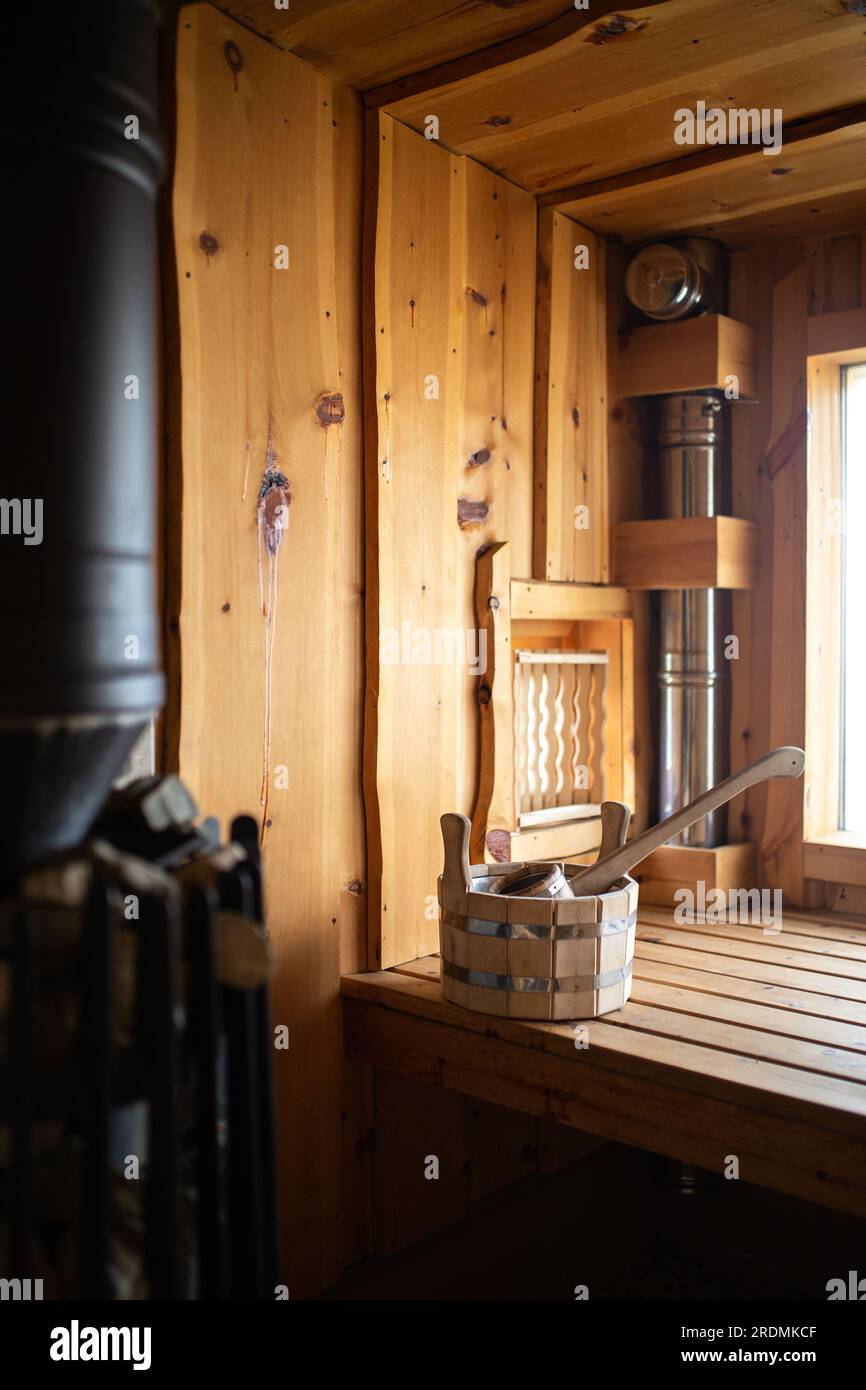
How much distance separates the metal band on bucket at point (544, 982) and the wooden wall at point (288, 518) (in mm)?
346

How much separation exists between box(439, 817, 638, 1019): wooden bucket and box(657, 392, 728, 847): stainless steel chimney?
96 cm

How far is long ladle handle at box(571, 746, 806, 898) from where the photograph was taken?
2197mm

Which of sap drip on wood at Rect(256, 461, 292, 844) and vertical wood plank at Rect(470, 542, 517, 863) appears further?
vertical wood plank at Rect(470, 542, 517, 863)

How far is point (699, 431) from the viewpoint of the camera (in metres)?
3.02

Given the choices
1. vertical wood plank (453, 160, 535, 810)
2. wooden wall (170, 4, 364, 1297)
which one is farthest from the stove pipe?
vertical wood plank (453, 160, 535, 810)

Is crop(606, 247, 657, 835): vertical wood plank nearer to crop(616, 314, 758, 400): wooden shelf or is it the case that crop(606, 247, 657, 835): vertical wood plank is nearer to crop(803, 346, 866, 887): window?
crop(616, 314, 758, 400): wooden shelf

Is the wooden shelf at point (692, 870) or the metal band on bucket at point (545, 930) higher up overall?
the metal band on bucket at point (545, 930)

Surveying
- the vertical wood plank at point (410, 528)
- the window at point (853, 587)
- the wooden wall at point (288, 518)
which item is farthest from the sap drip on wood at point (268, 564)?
the window at point (853, 587)

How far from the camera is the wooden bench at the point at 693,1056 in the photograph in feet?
5.77

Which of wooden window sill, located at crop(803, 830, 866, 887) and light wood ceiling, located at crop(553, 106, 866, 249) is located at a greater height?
light wood ceiling, located at crop(553, 106, 866, 249)

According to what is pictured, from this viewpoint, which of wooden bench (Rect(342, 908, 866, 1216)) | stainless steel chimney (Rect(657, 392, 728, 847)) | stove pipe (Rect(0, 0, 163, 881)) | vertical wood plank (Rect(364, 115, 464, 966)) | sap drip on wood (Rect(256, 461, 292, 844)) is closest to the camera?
stove pipe (Rect(0, 0, 163, 881))

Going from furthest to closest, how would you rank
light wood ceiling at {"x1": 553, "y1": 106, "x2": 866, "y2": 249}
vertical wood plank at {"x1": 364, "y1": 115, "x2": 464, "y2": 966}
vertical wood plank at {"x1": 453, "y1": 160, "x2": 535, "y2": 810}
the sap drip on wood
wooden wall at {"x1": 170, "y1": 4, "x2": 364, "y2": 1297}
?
1. vertical wood plank at {"x1": 453, "y1": 160, "x2": 535, "y2": 810}
2. light wood ceiling at {"x1": 553, "y1": 106, "x2": 866, "y2": 249}
3. vertical wood plank at {"x1": 364, "y1": 115, "x2": 464, "y2": 966}
4. the sap drip on wood
5. wooden wall at {"x1": 170, "y1": 4, "x2": 364, "y2": 1297}

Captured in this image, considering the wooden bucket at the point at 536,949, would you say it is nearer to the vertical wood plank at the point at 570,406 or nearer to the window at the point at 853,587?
the vertical wood plank at the point at 570,406

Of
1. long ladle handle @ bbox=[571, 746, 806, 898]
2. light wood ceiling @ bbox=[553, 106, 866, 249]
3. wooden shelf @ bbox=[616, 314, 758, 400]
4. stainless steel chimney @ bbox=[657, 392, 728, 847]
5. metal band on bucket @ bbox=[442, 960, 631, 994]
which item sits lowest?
metal band on bucket @ bbox=[442, 960, 631, 994]
